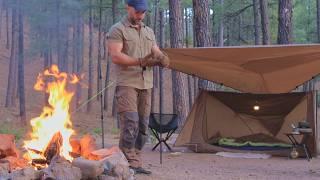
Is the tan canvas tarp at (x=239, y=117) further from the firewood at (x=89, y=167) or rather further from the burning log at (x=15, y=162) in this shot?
the firewood at (x=89, y=167)

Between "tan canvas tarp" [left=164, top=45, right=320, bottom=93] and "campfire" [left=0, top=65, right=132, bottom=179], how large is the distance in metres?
2.78

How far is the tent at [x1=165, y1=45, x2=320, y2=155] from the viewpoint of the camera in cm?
766

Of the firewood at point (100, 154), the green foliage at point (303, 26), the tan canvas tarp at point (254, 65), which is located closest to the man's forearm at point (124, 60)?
the firewood at point (100, 154)

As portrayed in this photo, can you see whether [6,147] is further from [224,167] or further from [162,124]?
[162,124]

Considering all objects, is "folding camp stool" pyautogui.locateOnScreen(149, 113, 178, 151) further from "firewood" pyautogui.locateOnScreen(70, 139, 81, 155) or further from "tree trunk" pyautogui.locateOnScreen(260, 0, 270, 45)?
"tree trunk" pyautogui.locateOnScreen(260, 0, 270, 45)

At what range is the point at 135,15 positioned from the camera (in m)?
5.03

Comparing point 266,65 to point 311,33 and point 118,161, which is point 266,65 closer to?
point 118,161

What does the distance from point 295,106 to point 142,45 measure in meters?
4.43

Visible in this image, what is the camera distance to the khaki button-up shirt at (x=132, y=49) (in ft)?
16.5

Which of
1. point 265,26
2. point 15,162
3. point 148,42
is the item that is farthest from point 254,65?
point 265,26

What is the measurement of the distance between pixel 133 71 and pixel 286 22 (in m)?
6.78

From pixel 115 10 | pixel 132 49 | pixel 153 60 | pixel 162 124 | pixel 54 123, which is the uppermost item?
pixel 115 10

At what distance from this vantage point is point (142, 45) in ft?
17.0

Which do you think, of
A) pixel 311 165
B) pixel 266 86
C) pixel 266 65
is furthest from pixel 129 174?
pixel 266 86
